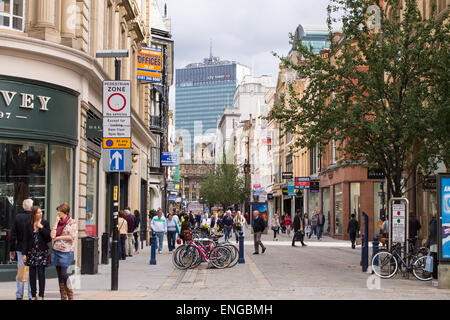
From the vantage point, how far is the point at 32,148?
1603 cm

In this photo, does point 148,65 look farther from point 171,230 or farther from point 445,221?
point 445,221

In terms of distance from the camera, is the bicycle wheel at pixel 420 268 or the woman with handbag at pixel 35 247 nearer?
the woman with handbag at pixel 35 247

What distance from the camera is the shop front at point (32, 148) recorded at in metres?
15.3

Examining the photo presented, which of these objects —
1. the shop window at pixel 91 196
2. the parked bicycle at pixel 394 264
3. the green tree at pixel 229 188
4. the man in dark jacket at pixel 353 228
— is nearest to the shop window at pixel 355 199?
the man in dark jacket at pixel 353 228

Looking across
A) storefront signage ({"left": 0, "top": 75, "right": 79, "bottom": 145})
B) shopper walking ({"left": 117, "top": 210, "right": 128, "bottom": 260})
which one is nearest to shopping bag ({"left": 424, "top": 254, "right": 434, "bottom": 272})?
storefront signage ({"left": 0, "top": 75, "right": 79, "bottom": 145})

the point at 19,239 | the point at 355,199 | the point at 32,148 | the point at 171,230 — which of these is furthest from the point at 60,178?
the point at 355,199

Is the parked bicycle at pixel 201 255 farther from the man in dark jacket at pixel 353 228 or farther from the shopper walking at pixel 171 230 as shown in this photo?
the man in dark jacket at pixel 353 228

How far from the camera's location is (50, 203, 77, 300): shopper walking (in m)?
11.3

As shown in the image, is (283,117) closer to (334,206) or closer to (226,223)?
(226,223)

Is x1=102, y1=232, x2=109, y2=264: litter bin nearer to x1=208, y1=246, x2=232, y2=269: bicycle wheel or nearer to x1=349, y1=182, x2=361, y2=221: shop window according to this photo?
x1=208, y1=246, x2=232, y2=269: bicycle wheel

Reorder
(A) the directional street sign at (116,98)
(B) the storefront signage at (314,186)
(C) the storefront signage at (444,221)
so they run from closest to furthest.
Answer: (A) the directional street sign at (116,98)
(C) the storefront signage at (444,221)
(B) the storefront signage at (314,186)

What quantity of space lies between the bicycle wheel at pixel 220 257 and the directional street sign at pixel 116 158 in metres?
6.15
